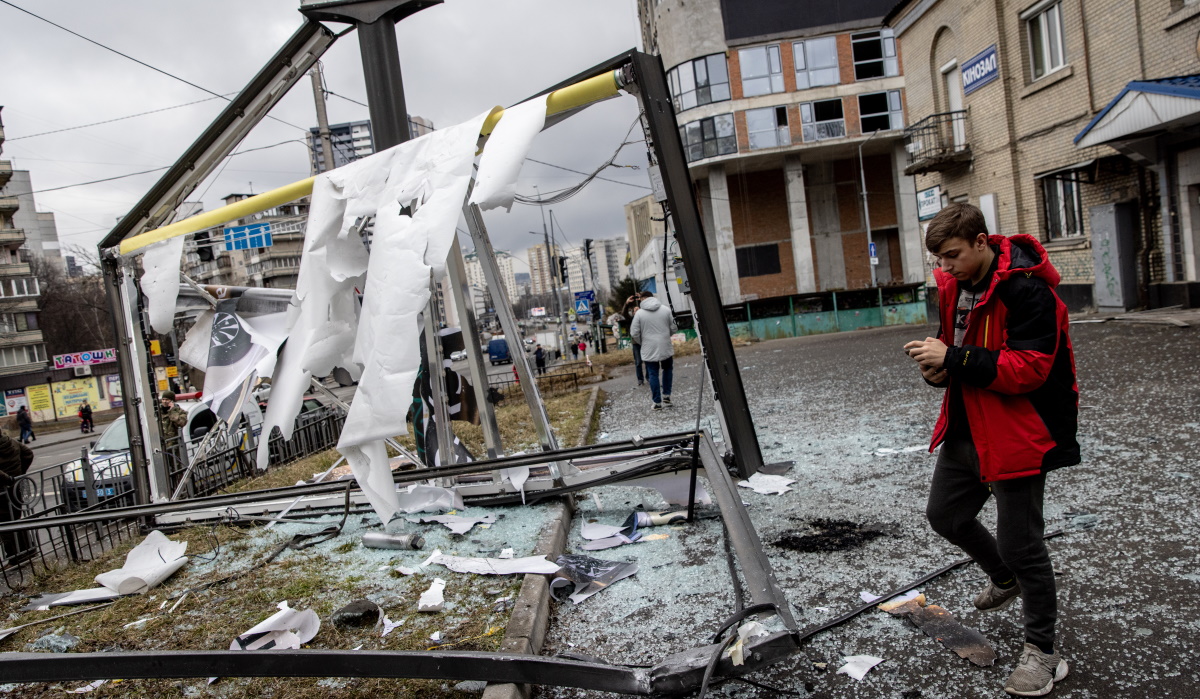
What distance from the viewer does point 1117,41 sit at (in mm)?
15297

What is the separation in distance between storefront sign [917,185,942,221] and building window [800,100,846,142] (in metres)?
11.9

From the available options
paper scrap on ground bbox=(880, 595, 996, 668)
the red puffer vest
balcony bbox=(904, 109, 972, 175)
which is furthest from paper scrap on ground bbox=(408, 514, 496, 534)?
balcony bbox=(904, 109, 972, 175)

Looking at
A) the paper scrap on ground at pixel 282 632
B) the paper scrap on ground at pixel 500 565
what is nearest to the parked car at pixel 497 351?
the paper scrap on ground at pixel 500 565

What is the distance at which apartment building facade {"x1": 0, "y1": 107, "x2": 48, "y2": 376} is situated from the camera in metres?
45.8

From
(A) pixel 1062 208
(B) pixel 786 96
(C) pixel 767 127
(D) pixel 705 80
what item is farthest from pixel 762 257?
(A) pixel 1062 208

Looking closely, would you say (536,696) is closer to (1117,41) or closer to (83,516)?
(83,516)

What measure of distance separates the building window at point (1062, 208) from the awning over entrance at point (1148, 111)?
3.13 meters

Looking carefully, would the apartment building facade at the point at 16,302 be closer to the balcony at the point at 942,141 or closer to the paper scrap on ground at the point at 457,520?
the balcony at the point at 942,141

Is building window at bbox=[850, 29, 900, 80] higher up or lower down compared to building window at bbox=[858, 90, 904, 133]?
higher up

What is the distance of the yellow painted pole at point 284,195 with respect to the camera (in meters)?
4.32

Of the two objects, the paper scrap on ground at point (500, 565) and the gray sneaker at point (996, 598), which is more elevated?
the gray sneaker at point (996, 598)

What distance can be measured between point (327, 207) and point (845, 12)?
38.2m

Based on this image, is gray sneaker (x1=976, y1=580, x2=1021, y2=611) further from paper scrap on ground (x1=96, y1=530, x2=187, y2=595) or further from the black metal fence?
the black metal fence

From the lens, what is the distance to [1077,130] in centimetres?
1698
